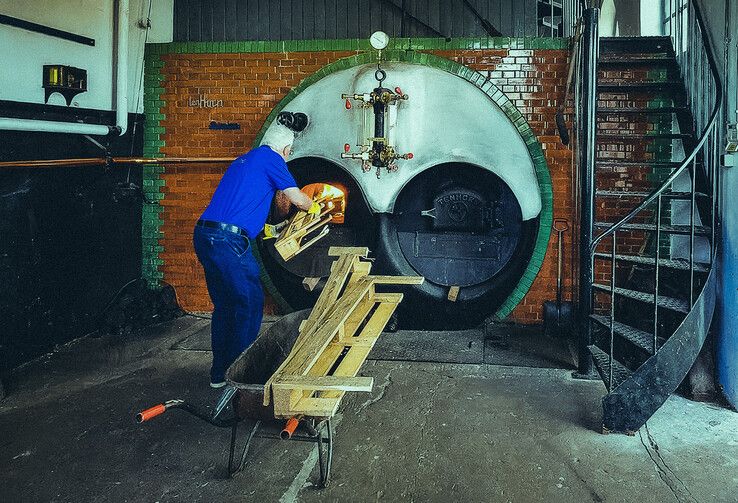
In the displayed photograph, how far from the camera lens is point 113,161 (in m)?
6.31

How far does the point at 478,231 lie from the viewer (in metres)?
6.56

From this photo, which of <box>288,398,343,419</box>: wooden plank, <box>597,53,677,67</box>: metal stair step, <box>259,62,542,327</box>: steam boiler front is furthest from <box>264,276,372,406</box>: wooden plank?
→ <box>597,53,677,67</box>: metal stair step

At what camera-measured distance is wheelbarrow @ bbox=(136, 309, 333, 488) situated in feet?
9.27

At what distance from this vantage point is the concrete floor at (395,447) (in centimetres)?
326

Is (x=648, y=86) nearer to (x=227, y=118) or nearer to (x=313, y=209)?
(x=313, y=209)

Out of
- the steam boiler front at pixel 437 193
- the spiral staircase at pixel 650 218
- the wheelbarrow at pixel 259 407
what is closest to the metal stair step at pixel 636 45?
the spiral staircase at pixel 650 218

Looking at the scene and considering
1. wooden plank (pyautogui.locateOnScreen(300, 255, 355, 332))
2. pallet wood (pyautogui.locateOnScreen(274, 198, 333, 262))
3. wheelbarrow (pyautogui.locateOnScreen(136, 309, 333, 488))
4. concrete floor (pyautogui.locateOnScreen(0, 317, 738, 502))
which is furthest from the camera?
pallet wood (pyautogui.locateOnScreen(274, 198, 333, 262))

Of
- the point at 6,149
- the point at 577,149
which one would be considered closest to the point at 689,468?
the point at 577,149

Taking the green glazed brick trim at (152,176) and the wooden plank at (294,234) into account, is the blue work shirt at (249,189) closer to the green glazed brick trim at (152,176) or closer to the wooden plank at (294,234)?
the wooden plank at (294,234)

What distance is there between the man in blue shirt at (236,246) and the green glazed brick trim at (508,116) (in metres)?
2.65

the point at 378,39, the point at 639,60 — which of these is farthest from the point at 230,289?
the point at 639,60

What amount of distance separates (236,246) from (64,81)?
273cm

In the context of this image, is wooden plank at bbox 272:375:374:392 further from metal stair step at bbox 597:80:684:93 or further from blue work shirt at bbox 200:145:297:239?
metal stair step at bbox 597:80:684:93

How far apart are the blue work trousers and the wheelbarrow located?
0.43m
